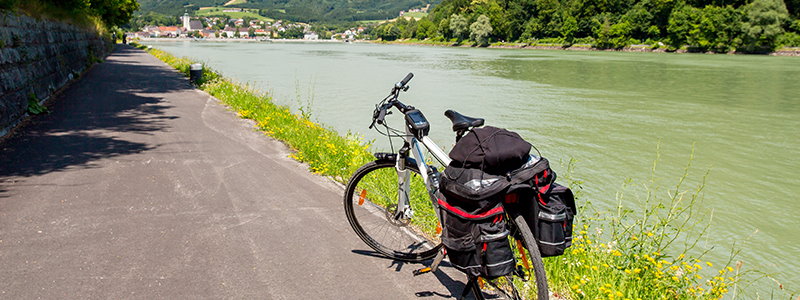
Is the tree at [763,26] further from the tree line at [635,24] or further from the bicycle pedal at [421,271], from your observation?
the bicycle pedal at [421,271]

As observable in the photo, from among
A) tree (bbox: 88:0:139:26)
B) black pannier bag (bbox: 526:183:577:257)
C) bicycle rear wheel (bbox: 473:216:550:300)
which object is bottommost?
bicycle rear wheel (bbox: 473:216:550:300)

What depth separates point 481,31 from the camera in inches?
3959

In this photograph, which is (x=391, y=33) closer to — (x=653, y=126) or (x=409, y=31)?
(x=409, y=31)

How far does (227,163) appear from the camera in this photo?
A: 6.52m

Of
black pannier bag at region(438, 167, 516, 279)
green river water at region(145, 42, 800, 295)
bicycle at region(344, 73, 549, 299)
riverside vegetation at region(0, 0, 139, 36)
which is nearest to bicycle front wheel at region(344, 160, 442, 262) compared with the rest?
bicycle at region(344, 73, 549, 299)

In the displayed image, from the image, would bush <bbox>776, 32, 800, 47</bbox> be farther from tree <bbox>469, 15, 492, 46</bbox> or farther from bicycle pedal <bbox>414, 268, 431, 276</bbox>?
bicycle pedal <bbox>414, 268, 431, 276</bbox>

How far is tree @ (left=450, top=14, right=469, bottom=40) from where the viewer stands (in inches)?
4316

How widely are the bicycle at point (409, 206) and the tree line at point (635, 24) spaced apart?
68222 millimetres

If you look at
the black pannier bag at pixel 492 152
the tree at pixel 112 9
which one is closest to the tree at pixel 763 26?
the tree at pixel 112 9

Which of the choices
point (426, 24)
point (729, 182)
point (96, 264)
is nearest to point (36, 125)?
point (96, 264)

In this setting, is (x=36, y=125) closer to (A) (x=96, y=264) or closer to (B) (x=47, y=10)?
(A) (x=96, y=264)

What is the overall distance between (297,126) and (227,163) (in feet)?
7.39

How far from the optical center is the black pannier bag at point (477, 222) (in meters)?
2.60

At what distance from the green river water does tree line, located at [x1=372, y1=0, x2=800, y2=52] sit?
38.8m
